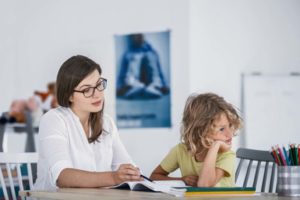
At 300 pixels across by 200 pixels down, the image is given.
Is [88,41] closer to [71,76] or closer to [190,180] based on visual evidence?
[71,76]

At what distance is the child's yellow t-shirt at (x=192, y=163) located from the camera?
2250 mm

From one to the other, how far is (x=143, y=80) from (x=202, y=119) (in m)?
3.60

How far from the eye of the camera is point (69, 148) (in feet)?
7.90

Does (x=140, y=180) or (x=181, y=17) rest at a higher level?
(x=181, y=17)

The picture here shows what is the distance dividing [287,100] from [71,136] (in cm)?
367

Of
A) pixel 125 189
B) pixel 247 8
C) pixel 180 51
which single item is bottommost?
pixel 125 189

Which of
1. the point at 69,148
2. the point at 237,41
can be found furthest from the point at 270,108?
the point at 69,148

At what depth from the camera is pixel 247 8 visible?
575 cm

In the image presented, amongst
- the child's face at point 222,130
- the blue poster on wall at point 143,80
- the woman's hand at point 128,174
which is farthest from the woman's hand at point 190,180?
the blue poster on wall at point 143,80

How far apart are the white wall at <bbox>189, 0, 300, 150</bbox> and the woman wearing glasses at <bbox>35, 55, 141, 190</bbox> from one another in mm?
3114

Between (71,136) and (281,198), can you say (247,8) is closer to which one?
(71,136)

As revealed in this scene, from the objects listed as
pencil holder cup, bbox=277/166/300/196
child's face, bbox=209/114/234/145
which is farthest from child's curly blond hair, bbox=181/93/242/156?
pencil holder cup, bbox=277/166/300/196

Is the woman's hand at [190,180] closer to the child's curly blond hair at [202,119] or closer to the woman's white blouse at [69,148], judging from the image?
the child's curly blond hair at [202,119]

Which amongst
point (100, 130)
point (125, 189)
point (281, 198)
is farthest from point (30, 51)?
point (281, 198)
